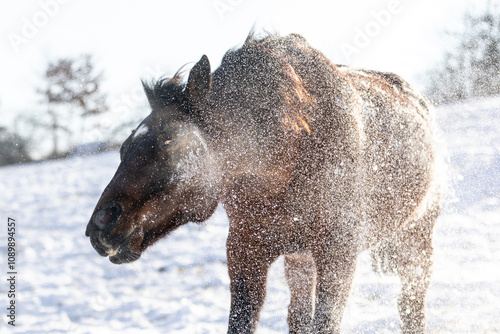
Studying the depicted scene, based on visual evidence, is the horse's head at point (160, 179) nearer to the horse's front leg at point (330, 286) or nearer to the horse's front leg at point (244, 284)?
the horse's front leg at point (244, 284)

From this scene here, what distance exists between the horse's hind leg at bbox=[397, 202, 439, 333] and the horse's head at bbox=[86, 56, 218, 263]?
6.06 ft

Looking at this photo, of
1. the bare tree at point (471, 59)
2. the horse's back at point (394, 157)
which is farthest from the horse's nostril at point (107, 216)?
the bare tree at point (471, 59)

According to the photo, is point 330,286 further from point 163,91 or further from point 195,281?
point 195,281

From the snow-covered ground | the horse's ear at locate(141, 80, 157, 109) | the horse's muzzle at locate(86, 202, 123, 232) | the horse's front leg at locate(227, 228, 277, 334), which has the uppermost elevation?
the horse's ear at locate(141, 80, 157, 109)

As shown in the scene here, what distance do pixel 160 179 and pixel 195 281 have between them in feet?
10.5

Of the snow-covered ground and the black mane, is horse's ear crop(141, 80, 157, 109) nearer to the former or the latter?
the black mane

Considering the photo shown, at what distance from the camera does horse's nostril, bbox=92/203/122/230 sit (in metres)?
1.85

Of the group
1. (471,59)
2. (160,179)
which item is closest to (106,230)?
(160,179)

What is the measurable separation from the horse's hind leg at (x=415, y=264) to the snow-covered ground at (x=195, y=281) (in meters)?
0.22

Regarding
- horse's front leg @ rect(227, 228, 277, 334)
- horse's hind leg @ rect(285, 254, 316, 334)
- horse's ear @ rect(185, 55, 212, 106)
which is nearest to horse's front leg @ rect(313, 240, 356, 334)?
horse's front leg @ rect(227, 228, 277, 334)

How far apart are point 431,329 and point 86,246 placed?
16.9ft

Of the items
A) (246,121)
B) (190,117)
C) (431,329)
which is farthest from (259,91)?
(431,329)

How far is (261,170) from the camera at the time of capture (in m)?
2.23

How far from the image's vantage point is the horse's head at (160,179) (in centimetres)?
189
